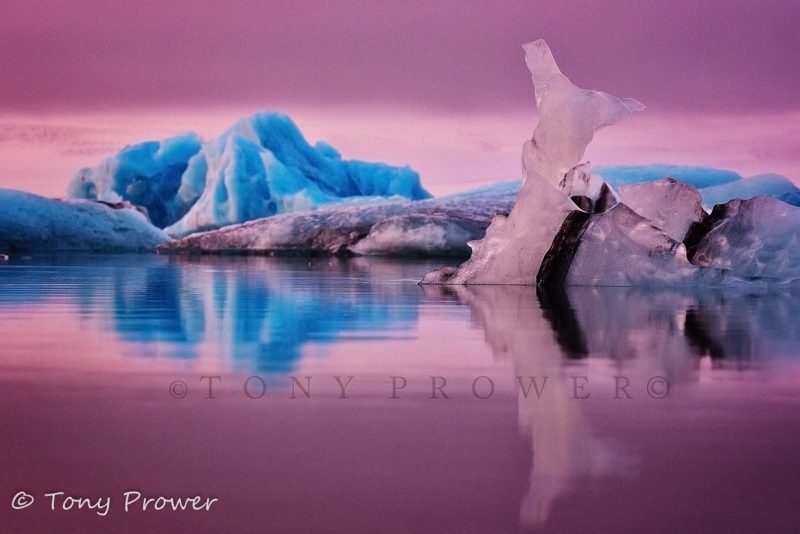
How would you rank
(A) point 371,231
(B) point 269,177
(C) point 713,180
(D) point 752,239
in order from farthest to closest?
1. (B) point 269,177
2. (C) point 713,180
3. (A) point 371,231
4. (D) point 752,239

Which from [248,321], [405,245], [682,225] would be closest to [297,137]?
[405,245]

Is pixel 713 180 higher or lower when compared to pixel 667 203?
higher

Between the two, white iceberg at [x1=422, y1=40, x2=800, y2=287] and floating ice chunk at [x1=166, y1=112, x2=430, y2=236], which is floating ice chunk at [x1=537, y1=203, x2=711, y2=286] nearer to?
white iceberg at [x1=422, y1=40, x2=800, y2=287]

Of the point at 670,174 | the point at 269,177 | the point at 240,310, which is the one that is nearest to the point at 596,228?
the point at 240,310

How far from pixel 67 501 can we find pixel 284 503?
442mm

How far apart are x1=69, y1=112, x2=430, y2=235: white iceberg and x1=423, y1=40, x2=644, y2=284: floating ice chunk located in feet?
115

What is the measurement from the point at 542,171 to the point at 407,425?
9755 mm

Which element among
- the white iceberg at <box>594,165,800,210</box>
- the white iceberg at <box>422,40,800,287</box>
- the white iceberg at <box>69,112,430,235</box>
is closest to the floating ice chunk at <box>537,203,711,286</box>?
the white iceberg at <box>422,40,800,287</box>

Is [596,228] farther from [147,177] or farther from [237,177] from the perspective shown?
[147,177]

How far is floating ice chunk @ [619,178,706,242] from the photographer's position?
42.2 ft

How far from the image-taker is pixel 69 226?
127 feet

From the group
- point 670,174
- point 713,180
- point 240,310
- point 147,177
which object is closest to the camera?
point 240,310

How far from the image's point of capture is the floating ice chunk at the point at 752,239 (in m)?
12.5

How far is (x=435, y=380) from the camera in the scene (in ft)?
13.4
